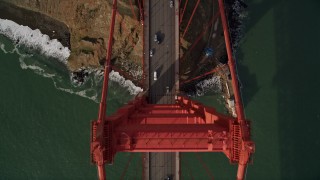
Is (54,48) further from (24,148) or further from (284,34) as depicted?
(284,34)

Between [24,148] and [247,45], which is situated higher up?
[247,45]

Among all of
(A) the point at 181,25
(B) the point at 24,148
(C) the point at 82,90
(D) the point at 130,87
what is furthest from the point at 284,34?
(B) the point at 24,148

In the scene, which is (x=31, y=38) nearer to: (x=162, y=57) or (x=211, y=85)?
(x=162, y=57)

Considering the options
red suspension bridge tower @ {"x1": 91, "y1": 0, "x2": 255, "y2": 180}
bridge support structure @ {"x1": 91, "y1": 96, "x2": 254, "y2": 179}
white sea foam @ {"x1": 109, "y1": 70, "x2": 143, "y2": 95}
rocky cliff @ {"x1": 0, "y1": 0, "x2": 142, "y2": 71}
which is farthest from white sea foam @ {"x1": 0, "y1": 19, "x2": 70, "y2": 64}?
bridge support structure @ {"x1": 91, "y1": 96, "x2": 254, "y2": 179}

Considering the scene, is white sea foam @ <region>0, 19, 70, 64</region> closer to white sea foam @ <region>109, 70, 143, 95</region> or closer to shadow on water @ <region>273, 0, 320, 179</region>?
white sea foam @ <region>109, 70, 143, 95</region>

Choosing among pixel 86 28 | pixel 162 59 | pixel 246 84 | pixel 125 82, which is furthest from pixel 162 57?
pixel 246 84

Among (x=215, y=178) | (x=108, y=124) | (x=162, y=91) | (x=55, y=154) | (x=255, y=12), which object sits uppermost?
(x=255, y=12)
